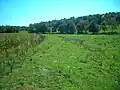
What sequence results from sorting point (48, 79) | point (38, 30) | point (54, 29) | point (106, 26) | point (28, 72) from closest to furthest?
1. point (48, 79)
2. point (28, 72)
3. point (106, 26)
4. point (38, 30)
5. point (54, 29)

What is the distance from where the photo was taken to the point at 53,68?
18875 mm

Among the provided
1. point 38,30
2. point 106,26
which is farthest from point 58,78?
point 38,30

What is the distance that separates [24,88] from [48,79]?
2697 mm

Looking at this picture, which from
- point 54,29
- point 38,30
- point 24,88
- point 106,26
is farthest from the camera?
point 54,29

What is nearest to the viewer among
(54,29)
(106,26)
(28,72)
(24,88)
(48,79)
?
(24,88)

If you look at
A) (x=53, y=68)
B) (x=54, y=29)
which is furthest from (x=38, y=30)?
(x=53, y=68)

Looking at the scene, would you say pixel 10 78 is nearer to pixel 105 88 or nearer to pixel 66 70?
pixel 66 70

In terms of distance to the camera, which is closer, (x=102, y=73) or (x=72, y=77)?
(x=72, y=77)

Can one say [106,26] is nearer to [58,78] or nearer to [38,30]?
[38,30]

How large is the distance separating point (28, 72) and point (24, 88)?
4.30 meters

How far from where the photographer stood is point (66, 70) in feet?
58.8

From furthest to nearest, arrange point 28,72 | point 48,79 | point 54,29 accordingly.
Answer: point 54,29 < point 28,72 < point 48,79

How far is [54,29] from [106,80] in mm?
182596

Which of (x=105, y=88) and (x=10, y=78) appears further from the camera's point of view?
(x=10, y=78)
